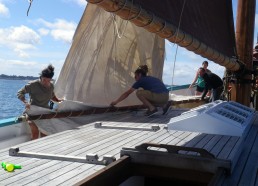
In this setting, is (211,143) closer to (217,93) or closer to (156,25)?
→ (156,25)

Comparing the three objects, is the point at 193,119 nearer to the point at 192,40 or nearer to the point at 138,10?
the point at 192,40

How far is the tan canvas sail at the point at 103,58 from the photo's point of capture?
Answer: 26.0 feet

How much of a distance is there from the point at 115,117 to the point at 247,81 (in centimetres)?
260

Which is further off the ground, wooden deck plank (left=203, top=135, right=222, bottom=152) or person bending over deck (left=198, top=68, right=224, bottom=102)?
person bending over deck (left=198, top=68, right=224, bottom=102)

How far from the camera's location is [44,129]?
6.49m

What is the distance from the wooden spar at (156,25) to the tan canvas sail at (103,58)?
2.14 meters

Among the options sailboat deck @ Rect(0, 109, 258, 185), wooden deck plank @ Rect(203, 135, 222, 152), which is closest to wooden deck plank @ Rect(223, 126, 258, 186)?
sailboat deck @ Rect(0, 109, 258, 185)

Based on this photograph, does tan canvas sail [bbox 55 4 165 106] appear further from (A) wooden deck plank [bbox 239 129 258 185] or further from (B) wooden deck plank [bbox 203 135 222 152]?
(A) wooden deck plank [bbox 239 129 258 185]

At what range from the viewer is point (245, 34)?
7.52 meters

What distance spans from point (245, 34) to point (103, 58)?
283 cm

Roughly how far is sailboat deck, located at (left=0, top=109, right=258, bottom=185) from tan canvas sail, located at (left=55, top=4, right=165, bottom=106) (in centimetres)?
190

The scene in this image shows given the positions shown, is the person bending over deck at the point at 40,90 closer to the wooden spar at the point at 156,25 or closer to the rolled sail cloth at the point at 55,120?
the rolled sail cloth at the point at 55,120

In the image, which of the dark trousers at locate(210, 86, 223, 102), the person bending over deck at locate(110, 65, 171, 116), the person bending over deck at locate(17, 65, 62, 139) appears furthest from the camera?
the dark trousers at locate(210, 86, 223, 102)

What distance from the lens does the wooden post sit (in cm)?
739
